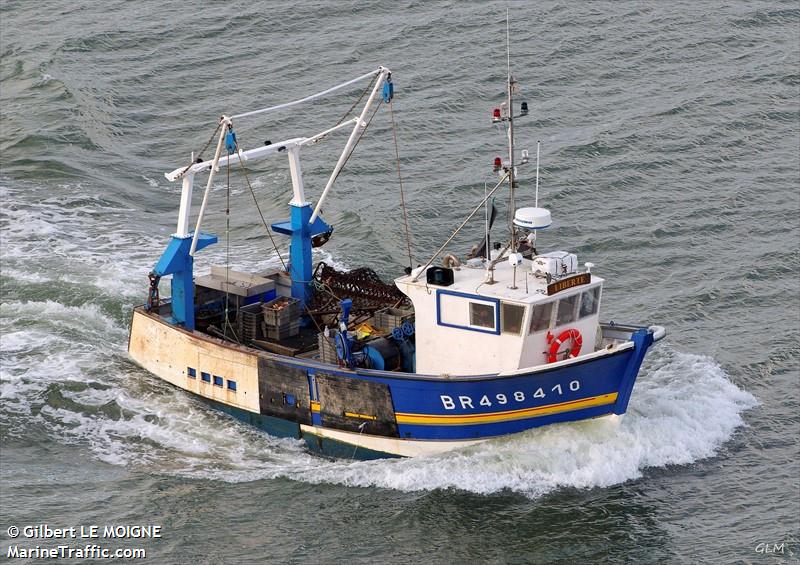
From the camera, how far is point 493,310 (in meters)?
25.8

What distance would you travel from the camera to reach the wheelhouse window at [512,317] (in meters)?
25.6

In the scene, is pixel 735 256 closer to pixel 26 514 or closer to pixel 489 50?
pixel 489 50

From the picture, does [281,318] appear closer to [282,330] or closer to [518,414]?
[282,330]

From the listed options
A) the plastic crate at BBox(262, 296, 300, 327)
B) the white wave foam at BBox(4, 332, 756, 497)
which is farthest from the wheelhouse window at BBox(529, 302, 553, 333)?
the plastic crate at BBox(262, 296, 300, 327)

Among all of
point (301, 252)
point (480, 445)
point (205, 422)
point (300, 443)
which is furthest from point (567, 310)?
point (205, 422)

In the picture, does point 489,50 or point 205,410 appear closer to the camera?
point 205,410

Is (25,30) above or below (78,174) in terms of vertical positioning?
above

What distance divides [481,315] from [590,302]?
7.15 feet

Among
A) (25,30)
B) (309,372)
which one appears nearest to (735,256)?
(309,372)

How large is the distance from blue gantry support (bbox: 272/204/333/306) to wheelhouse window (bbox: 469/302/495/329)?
19.0ft

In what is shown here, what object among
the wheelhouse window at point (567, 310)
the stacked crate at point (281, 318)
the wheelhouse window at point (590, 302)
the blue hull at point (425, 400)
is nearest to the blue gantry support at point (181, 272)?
the stacked crate at point (281, 318)

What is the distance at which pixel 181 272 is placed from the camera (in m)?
29.6

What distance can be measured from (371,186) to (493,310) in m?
15.6

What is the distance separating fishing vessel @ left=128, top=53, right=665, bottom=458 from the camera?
84.8 ft
